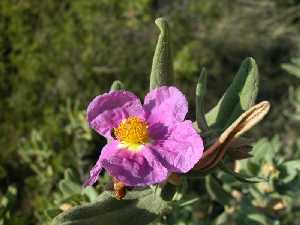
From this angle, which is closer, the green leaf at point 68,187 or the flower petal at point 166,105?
the flower petal at point 166,105

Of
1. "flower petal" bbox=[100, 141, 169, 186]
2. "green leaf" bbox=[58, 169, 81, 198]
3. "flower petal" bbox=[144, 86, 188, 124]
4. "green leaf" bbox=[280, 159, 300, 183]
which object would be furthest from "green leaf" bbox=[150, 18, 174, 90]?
"green leaf" bbox=[280, 159, 300, 183]

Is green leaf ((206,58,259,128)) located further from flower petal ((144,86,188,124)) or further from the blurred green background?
the blurred green background

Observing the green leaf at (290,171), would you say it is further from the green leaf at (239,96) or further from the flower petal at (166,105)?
the flower petal at (166,105)

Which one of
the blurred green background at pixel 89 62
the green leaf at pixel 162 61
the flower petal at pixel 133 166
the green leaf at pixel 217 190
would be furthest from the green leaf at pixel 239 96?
the blurred green background at pixel 89 62

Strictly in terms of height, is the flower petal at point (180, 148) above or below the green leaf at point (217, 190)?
above

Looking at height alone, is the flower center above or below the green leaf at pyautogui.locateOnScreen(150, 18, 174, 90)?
below

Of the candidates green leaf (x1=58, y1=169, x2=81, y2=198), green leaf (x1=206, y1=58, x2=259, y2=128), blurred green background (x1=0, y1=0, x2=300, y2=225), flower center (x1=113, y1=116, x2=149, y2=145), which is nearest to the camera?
flower center (x1=113, y1=116, x2=149, y2=145)
